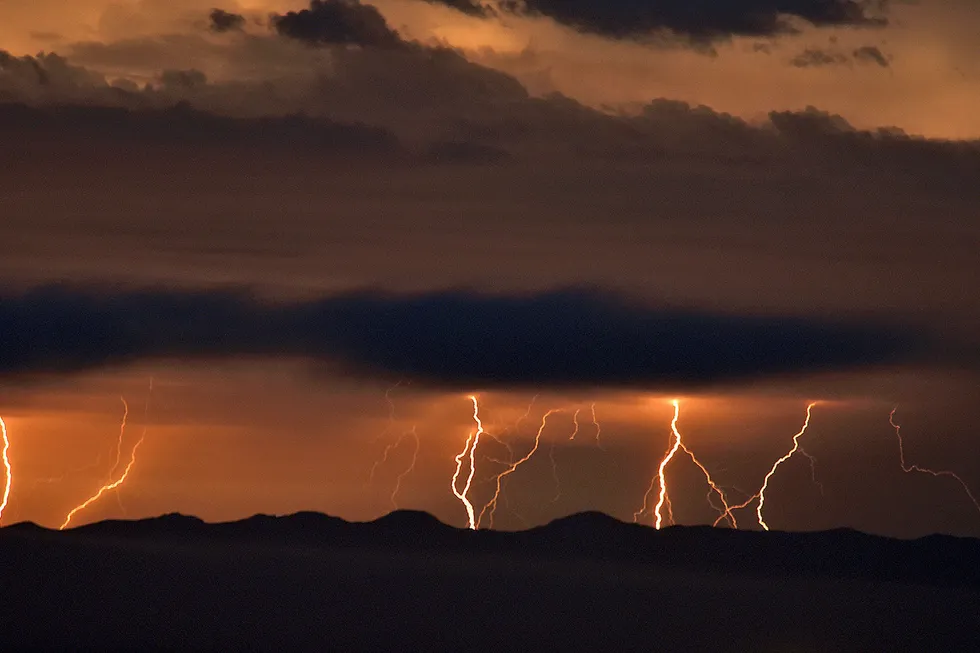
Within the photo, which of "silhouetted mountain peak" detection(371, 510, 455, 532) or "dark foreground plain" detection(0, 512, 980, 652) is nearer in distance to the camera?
"dark foreground plain" detection(0, 512, 980, 652)

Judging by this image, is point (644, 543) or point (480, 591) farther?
point (644, 543)

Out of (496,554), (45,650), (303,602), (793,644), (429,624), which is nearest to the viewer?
(45,650)

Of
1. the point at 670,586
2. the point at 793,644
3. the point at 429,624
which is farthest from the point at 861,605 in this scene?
the point at 429,624

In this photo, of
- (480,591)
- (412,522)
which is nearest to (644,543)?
(412,522)

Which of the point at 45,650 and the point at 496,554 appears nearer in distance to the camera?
the point at 45,650

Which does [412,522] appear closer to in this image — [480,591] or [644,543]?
[644,543]

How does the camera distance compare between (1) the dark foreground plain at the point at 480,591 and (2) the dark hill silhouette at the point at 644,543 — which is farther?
(2) the dark hill silhouette at the point at 644,543

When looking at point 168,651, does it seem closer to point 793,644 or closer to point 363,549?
point 793,644

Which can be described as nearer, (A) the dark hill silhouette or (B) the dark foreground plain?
(B) the dark foreground plain
